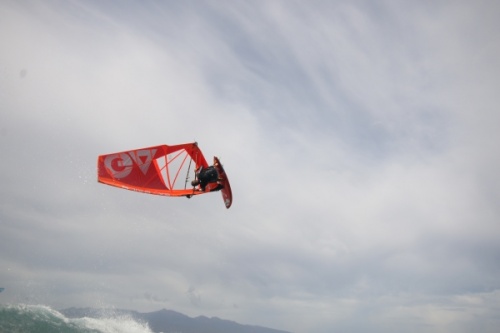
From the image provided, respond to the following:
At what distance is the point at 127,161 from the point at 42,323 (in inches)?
1154

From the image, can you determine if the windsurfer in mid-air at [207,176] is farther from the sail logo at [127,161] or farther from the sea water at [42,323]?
the sea water at [42,323]

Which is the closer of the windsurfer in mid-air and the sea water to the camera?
the windsurfer in mid-air

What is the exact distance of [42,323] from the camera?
34938 mm

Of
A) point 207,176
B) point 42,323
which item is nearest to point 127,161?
point 207,176

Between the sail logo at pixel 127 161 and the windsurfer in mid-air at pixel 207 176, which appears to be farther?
the sail logo at pixel 127 161

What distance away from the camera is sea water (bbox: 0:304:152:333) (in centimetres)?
3125

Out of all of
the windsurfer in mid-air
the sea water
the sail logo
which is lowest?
the sea water

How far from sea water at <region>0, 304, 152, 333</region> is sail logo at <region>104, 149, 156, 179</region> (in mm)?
22335

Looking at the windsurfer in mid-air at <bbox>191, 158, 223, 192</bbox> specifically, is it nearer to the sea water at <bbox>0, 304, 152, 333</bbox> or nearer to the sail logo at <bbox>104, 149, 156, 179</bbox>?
the sail logo at <bbox>104, 149, 156, 179</bbox>

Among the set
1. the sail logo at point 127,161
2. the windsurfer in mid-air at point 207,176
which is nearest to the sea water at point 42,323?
the sail logo at point 127,161

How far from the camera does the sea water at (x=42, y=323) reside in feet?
103

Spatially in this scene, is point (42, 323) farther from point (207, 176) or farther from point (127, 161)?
point (207, 176)

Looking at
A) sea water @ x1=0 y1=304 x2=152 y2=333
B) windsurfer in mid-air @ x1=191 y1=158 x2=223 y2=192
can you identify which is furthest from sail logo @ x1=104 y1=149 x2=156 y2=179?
sea water @ x1=0 y1=304 x2=152 y2=333

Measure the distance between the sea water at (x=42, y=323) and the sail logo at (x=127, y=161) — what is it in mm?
22335
